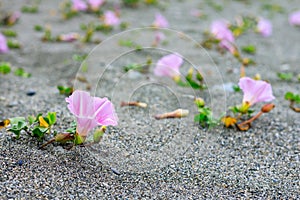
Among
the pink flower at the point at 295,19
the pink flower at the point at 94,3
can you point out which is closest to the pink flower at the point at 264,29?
the pink flower at the point at 295,19

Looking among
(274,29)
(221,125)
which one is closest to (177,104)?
(221,125)

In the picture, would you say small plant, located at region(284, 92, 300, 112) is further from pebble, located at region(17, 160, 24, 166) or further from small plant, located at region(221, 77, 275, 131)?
pebble, located at region(17, 160, 24, 166)

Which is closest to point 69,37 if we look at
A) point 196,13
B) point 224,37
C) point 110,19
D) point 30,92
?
point 110,19

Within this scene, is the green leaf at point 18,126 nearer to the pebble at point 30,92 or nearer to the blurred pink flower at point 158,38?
the pebble at point 30,92

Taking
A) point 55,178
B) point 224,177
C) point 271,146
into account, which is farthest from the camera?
point 271,146

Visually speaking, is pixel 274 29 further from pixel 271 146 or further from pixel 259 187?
pixel 259 187

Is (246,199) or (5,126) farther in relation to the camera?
(5,126)

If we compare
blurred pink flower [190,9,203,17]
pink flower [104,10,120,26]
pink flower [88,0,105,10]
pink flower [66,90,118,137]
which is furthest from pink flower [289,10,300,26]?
pink flower [66,90,118,137]
